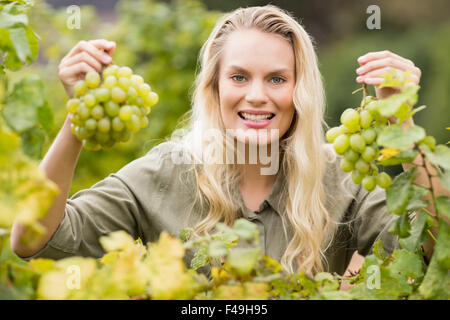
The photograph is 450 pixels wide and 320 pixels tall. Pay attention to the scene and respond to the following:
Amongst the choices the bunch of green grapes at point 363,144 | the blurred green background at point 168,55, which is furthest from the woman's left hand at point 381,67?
the blurred green background at point 168,55

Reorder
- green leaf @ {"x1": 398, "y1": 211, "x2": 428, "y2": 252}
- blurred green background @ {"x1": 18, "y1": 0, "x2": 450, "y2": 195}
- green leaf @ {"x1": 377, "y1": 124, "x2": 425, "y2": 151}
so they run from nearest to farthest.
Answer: green leaf @ {"x1": 377, "y1": 124, "x2": 425, "y2": 151}, green leaf @ {"x1": 398, "y1": 211, "x2": 428, "y2": 252}, blurred green background @ {"x1": 18, "y1": 0, "x2": 450, "y2": 195}

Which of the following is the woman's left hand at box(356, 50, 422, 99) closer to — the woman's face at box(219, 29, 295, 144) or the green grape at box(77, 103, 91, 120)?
the woman's face at box(219, 29, 295, 144)

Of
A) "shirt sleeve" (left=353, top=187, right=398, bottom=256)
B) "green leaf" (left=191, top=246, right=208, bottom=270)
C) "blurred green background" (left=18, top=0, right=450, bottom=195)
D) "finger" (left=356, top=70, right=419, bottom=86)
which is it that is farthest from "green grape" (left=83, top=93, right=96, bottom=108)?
"blurred green background" (left=18, top=0, right=450, bottom=195)

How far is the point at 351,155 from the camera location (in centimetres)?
94

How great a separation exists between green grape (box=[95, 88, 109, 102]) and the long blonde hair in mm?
705

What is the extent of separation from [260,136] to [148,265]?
0.95m

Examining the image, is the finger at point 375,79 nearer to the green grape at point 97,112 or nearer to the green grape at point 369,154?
the green grape at point 369,154

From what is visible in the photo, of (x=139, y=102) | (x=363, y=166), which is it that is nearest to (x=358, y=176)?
(x=363, y=166)

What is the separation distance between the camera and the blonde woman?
5.05 ft

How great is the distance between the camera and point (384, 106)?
765mm

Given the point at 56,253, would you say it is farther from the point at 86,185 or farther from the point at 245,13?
the point at 86,185

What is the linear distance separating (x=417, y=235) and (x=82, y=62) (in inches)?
25.6

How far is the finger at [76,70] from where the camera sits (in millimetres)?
973
